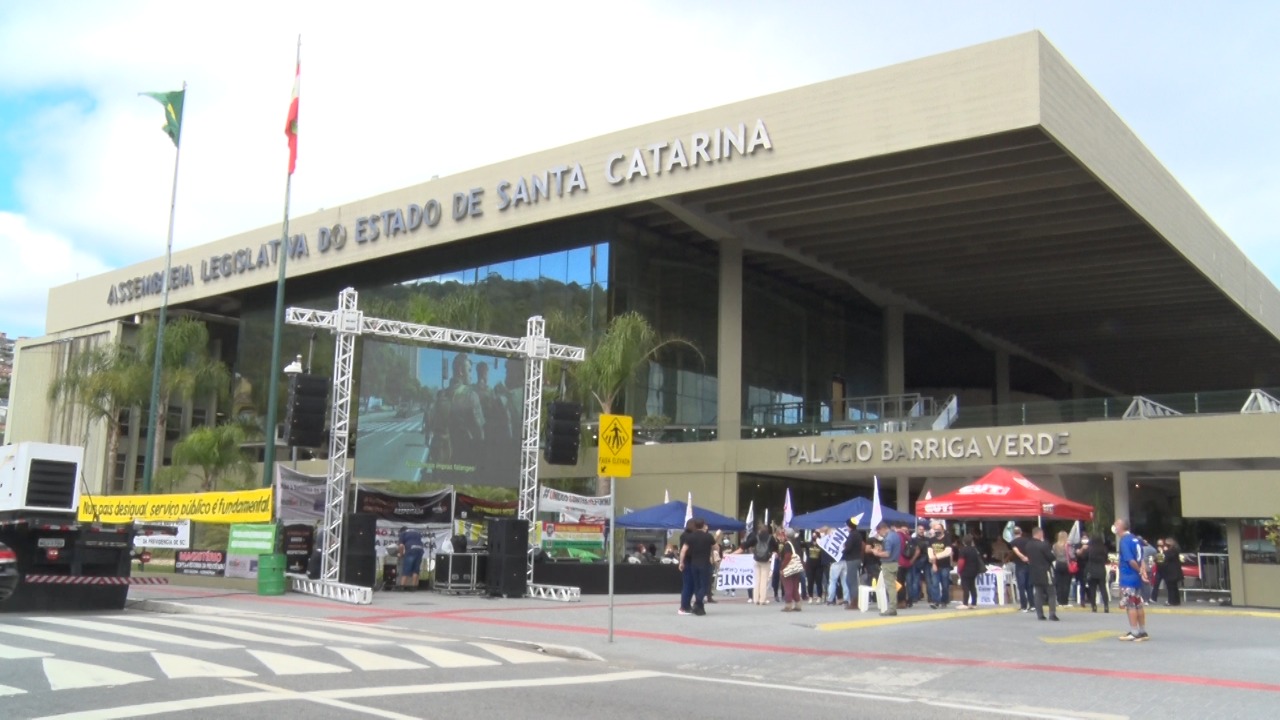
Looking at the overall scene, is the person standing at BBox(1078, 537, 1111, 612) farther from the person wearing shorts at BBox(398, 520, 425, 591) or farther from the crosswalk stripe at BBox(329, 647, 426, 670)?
the crosswalk stripe at BBox(329, 647, 426, 670)

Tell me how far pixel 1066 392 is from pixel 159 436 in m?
50.0

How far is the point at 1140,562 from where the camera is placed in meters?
16.3

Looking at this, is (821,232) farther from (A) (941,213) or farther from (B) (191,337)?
(B) (191,337)

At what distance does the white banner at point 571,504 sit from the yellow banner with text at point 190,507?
6.51m

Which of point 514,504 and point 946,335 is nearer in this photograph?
point 514,504

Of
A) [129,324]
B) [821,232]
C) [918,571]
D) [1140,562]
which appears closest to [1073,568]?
[918,571]

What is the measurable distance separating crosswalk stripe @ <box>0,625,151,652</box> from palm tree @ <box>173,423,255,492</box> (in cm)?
3179

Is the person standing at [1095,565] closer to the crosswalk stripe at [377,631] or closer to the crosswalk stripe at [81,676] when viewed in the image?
the crosswalk stripe at [377,631]

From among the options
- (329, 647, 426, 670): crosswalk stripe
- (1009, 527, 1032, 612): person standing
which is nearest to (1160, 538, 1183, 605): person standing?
(1009, 527, 1032, 612): person standing

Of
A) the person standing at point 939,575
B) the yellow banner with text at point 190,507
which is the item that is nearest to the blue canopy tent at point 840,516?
the person standing at point 939,575

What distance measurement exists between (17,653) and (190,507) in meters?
17.2

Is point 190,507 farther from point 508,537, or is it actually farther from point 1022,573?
point 1022,573

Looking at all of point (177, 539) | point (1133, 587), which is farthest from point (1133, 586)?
point (177, 539)

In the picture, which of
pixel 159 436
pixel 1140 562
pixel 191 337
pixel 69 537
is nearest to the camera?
pixel 1140 562
